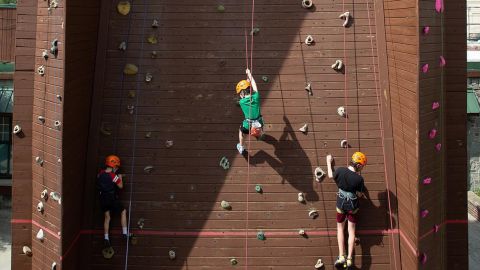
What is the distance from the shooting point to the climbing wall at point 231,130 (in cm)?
759

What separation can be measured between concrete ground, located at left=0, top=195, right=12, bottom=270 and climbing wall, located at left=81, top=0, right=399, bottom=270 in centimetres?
411

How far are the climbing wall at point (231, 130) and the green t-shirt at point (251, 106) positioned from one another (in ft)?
2.26

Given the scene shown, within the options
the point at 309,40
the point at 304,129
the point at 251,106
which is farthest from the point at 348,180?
the point at 309,40

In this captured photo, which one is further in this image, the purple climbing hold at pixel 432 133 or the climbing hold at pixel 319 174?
the climbing hold at pixel 319 174

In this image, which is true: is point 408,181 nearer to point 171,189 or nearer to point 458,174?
point 458,174

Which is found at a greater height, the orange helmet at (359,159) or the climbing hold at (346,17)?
the climbing hold at (346,17)

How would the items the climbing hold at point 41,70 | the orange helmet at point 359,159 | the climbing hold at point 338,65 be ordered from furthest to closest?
the climbing hold at point 338,65 < the climbing hold at point 41,70 < the orange helmet at point 359,159

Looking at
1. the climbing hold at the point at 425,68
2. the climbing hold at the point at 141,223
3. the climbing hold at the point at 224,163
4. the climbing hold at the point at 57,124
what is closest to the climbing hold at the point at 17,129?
the climbing hold at the point at 57,124

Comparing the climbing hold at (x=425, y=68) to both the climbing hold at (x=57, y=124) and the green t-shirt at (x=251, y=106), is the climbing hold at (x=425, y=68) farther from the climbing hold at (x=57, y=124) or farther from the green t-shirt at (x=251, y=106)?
the climbing hold at (x=57, y=124)

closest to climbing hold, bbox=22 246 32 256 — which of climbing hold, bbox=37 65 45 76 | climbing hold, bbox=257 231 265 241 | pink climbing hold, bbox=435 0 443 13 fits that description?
climbing hold, bbox=37 65 45 76

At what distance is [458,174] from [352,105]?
7.03ft

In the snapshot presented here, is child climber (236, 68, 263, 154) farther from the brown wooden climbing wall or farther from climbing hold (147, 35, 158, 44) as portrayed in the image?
the brown wooden climbing wall

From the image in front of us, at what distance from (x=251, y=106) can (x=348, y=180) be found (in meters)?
1.67

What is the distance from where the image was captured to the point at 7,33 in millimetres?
14422
